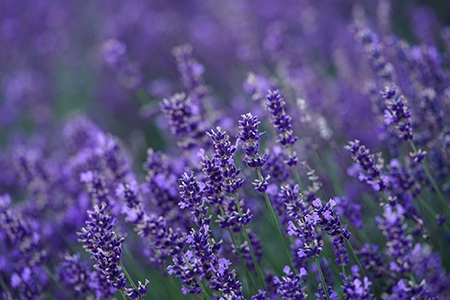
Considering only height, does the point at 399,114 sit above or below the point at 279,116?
below

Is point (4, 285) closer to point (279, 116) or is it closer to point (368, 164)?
point (279, 116)

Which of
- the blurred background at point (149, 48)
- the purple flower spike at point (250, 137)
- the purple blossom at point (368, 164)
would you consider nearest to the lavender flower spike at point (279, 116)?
the purple flower spike at point (250, 137)

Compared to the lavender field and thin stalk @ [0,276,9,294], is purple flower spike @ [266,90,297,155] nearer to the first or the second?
the lavender field

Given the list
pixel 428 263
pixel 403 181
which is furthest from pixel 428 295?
pixel 403 181

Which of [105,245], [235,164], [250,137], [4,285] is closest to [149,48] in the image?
[235,164]

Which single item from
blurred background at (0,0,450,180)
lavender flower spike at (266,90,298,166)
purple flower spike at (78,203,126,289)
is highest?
blurred background at (0,0,450,180)

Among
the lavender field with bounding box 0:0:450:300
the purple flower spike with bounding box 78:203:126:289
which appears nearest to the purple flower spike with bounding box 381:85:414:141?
the lavender field with bounding box 0:0:450:300

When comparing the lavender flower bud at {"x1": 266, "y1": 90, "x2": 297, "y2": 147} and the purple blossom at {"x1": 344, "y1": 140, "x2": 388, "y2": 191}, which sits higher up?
the lavender flower bud at {"x1": 266, "y1": 90, "x2": 297, "y2": 147}

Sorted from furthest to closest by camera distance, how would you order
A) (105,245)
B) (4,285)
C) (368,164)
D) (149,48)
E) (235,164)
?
(149,48) → (235,164) → (4,285) → (368,164) → (105,245)
